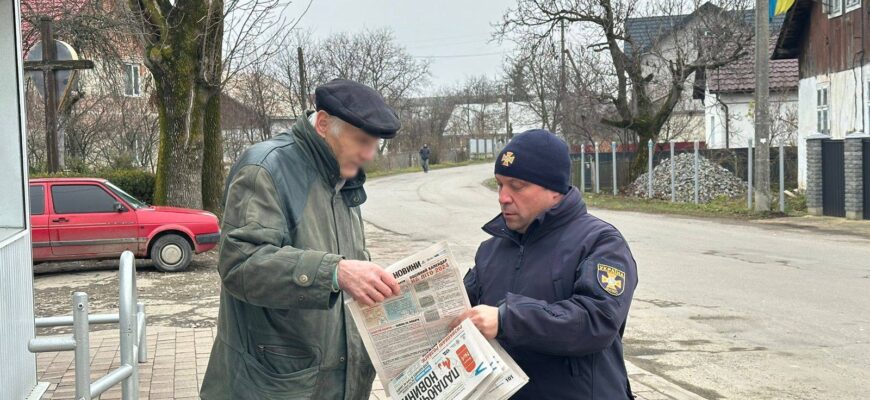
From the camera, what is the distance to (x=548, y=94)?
44750 millimetres

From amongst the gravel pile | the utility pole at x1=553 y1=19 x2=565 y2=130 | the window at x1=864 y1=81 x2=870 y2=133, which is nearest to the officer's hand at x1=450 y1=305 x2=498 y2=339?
the window at x1=864 y1=81 x2=870 y2=133

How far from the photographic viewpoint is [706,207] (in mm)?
23719

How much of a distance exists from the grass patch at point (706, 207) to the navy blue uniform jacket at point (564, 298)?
63.9 feet

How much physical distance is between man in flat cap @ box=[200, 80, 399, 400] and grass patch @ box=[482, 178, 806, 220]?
19668 millimetres

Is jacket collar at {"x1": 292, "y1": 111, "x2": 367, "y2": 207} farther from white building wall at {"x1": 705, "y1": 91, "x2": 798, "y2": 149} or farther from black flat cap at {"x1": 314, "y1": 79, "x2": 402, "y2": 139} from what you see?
white building wall at {"x1": 705, "y1": 91, "x2": 798, "y2": 149}

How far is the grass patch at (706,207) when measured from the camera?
71.3 feet

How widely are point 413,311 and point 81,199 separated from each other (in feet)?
37.4

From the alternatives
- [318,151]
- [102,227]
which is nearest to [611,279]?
[318,151]

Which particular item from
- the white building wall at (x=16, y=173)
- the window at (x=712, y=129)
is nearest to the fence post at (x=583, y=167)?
the window at (x=712, y=129)

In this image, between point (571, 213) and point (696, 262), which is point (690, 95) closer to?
point (696, 262)

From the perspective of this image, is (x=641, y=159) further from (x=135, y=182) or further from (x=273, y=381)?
(x=273, y=381)

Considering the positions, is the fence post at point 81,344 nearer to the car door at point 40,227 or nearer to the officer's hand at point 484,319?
the officer's hand at point 484,319

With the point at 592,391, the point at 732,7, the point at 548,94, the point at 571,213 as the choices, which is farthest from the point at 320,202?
the point at 548,94

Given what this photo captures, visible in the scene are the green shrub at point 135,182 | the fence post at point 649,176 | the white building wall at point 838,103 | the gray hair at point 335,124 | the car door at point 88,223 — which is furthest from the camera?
the fence post at point 649,176
